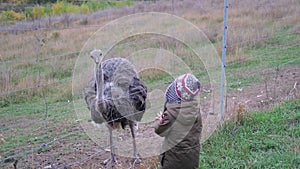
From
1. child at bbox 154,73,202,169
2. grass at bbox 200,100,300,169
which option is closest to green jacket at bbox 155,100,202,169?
child at bbox 154,73,202,169

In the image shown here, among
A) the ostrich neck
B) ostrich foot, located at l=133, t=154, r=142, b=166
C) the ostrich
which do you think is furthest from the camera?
ostrich foot, located at l=133, t=154, r=142, b=166

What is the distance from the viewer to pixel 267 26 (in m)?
12.5

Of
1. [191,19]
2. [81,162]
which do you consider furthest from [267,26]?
[81,162]

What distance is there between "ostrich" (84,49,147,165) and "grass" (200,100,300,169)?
3.48 ft

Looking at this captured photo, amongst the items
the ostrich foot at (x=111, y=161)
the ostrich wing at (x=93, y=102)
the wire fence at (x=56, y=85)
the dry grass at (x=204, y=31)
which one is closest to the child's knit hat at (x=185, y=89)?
the wire fence at (x=56, y=85)

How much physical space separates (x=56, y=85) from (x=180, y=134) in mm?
6374

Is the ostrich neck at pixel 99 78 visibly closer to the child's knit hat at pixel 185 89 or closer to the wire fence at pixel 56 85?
the wire fence at pixel 56 85

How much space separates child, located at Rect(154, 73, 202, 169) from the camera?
12.5 ft

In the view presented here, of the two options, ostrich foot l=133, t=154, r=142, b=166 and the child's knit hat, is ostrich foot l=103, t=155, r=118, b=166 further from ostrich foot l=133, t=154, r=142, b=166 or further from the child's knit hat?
the child's knit hat

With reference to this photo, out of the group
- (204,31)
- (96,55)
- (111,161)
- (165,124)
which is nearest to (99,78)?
(96,55)

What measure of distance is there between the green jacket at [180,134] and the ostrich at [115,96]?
133 cm

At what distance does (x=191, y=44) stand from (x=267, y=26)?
8.89 feet

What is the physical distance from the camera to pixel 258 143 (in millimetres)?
5336

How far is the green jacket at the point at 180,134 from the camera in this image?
3.83 meters
